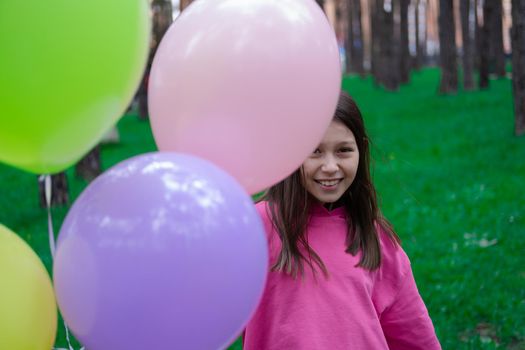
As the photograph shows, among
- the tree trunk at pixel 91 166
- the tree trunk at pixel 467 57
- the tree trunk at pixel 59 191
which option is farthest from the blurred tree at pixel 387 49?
the tree trunk at pixel 59 191

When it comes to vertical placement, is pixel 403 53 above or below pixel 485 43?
below

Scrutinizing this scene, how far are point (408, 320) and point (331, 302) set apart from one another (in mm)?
304

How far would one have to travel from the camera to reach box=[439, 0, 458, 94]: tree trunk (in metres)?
12.5

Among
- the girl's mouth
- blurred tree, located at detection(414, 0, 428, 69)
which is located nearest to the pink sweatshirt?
the girl's mouth

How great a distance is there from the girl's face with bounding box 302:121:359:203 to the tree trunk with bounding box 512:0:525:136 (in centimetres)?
601

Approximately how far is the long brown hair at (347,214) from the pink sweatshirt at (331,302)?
0.03m

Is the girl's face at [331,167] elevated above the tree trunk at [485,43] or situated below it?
above

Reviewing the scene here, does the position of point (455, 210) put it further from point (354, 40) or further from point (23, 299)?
point (354, 40)

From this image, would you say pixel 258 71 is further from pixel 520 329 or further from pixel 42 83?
pixel 520 329

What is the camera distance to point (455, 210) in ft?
17.2

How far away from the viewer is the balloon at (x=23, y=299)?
51.4 inches

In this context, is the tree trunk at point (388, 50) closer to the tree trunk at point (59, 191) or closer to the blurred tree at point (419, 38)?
the blurred tree at point (419, 38)

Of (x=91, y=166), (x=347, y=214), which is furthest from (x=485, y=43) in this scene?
(x=347, y=214)

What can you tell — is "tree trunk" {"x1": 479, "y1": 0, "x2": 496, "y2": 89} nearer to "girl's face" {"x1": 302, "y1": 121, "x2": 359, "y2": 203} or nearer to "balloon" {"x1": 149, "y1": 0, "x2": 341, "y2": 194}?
"girl's face" {"x1": 302, "y1": 121, "x2": 359, "y2": 203}
